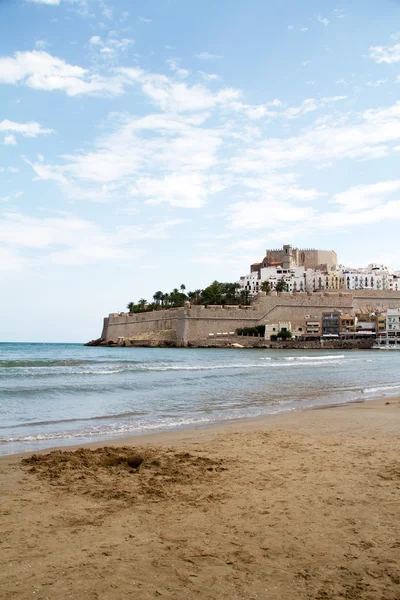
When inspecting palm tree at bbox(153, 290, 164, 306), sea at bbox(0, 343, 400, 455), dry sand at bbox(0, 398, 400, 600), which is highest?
palm tree at bbox(153, 290, 164, 306)

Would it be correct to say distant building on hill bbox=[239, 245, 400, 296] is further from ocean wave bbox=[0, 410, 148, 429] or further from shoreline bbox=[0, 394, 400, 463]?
ocean wave bbox=[0, 410, 148, 429]

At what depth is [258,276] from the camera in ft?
324

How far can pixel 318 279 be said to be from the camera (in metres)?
92.1

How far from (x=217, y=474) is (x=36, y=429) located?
408cm

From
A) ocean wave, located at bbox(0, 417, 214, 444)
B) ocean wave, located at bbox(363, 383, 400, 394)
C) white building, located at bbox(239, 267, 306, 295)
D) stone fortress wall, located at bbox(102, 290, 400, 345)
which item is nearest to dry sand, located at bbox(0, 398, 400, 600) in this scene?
ocean wave, located at bbox(0, 417, 214, 444)

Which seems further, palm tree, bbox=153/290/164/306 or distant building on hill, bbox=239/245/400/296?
palm tree, bbox=153/290/164/306

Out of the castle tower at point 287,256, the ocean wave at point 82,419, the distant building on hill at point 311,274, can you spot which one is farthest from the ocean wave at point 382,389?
the castle tower at point 287,256

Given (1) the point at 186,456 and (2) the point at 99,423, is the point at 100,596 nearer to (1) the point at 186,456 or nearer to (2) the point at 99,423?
(1) the point at 186,456

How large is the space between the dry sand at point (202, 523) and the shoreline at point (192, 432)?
25.3 inches

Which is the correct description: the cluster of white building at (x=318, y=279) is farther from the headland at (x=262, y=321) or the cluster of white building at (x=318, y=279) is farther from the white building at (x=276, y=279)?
the headland at (x=262, y=321)

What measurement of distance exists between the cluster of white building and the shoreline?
8158cm

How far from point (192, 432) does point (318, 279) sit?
86970 mm

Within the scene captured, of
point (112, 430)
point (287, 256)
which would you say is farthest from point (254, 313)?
point (112, 430)

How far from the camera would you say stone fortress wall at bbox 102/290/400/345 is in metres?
69.4
